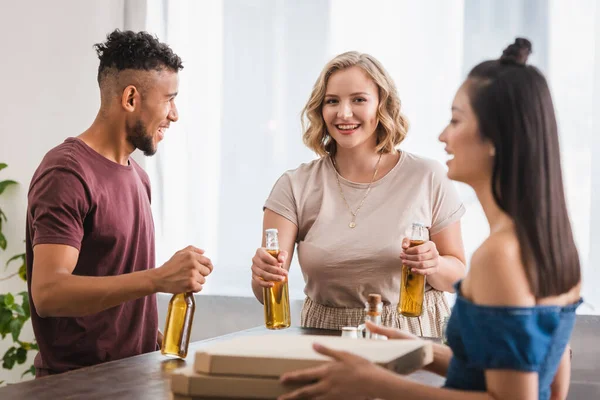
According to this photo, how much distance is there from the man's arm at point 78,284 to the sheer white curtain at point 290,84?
5.94 ft

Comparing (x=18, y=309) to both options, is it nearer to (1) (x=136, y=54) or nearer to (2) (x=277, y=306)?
(1) (x=136, y=54)

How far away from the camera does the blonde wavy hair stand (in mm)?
2453

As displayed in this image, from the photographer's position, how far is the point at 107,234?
197 cm

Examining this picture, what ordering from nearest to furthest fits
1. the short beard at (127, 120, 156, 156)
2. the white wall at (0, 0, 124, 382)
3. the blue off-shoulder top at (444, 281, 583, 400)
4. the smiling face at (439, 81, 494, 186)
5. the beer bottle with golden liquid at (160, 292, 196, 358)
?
1. the blue off-shoulder top at (444, 281, 583, 400)
2. the smiling face at (439, 81, 494, 186)
3. the beer bottle with golden liquid at (160, 292, 196, 358)
4. the short beard at (127, 120, 156, 156)
5. the white wall at (0, 0, 124, 382)

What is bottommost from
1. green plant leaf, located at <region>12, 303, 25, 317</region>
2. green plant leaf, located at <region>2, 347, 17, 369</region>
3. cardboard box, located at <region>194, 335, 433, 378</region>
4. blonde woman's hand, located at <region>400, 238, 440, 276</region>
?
green plant leaf, located at <region>2, 347, 17, 369</region>

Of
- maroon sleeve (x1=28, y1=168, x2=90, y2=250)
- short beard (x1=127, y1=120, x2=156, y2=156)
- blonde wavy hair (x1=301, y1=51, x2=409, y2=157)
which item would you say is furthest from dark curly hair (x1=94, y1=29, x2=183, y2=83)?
blonde wavy hair (x1=301, y1=51, x2=409, y2=157)

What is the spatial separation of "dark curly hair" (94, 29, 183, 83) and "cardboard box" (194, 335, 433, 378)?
47.6 inches

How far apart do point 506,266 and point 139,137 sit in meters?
1.38

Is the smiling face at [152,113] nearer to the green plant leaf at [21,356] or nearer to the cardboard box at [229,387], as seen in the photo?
the cardboard box at [229,387]

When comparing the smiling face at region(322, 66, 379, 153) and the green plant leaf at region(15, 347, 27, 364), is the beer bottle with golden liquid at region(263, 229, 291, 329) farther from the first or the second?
the green plant leaf at region(15, 347, 27, 364)

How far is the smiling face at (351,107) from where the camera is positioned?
7.90ft

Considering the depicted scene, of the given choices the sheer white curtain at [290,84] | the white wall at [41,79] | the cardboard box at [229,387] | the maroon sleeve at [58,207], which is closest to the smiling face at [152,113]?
the maroon sleeve at [58,207]

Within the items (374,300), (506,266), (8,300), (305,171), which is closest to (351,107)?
(305,171)

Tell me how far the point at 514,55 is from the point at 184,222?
2763mm
